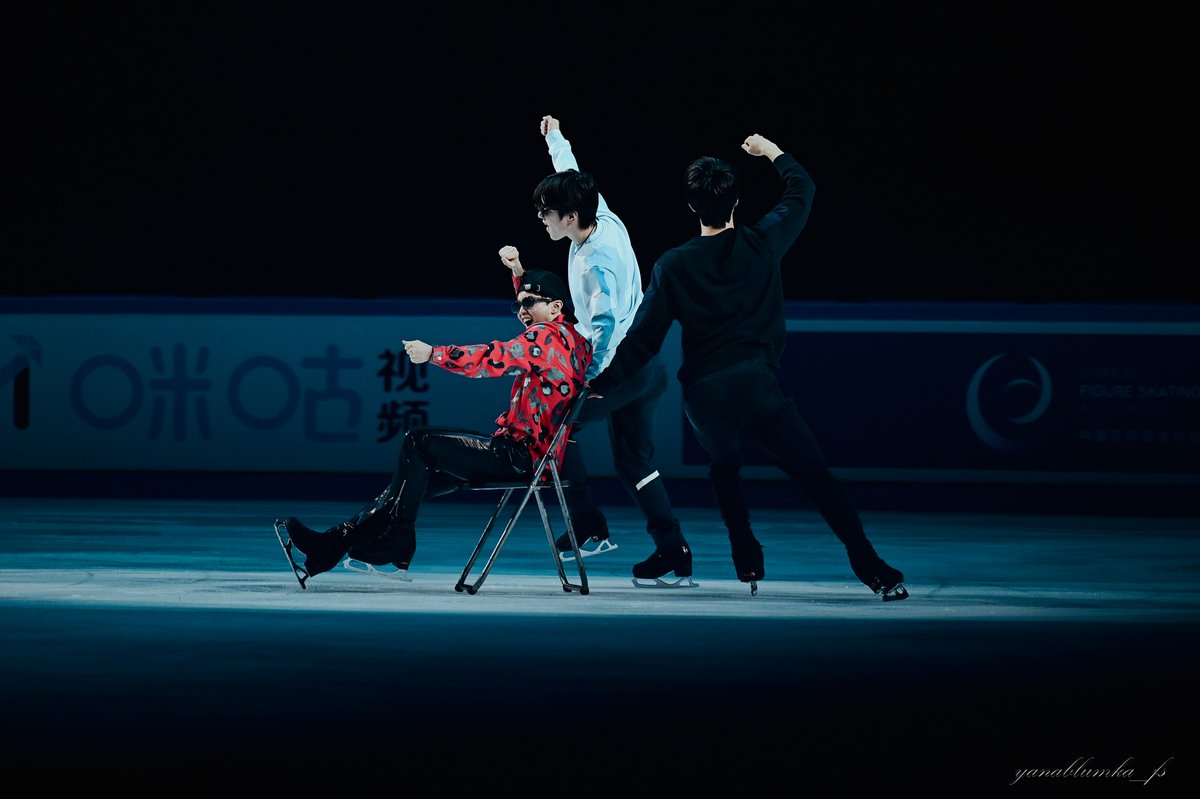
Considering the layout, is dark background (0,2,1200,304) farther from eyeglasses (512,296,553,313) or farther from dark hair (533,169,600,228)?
eyeglasses (512,296,553,313)

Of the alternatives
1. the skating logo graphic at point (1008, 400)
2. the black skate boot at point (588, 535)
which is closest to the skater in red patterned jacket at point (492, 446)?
the black skate boot at point (588, 535)

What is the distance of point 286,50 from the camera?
820 inches

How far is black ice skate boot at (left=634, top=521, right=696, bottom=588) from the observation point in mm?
11086

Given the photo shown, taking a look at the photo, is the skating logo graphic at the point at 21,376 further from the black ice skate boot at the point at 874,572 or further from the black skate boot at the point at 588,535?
the black ice skate boot at the point at 874,572

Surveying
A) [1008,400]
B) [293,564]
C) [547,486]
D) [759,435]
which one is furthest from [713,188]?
[1008,400]

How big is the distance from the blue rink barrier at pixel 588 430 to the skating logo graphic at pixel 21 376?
10 millimetres

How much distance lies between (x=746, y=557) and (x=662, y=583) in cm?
91

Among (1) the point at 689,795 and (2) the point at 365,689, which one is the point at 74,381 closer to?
(2) the point at 365,689

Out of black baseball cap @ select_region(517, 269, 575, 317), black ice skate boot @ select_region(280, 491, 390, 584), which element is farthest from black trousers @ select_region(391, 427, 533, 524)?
black baseball cap @ select_region(517, 269, 575, 317)

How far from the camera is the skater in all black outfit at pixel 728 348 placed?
10.2 meters

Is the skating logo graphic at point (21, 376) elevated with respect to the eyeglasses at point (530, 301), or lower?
lower

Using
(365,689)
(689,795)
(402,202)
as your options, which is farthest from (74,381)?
(689,795)

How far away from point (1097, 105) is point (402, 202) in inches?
247

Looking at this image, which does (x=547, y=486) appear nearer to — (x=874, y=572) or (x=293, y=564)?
(x=293, y=564)
